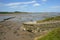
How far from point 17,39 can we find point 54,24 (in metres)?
5.86

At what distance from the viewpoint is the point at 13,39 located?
41.4 feet

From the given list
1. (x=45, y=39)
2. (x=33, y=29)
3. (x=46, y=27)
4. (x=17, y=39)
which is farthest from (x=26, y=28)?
(x=45, y=39)

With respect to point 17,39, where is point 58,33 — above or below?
above

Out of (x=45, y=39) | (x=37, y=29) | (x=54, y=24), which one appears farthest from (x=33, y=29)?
(x=45, y=39)

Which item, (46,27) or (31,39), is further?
(46,27)

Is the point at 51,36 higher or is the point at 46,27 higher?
the point at 51,36

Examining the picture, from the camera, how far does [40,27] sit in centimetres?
1656

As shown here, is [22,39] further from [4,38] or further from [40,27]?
[40,27]

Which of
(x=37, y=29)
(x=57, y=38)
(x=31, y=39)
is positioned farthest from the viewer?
(x=37, y=29)

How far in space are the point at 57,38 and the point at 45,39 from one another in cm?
68

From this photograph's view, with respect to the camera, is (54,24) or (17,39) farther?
(54,24)

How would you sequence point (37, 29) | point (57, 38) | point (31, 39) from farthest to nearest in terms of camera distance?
point (37, 29)
point (31, 39)
point (57, 38)

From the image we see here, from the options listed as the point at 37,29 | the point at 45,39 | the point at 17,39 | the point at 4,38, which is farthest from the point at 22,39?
the point at 45,39

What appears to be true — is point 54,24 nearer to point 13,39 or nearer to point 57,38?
point 13,39
